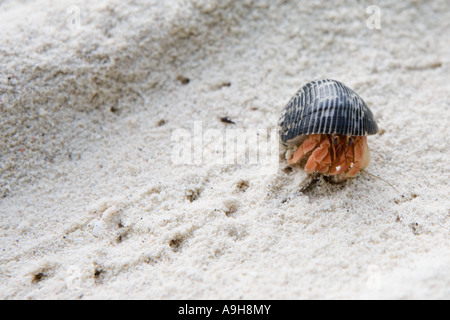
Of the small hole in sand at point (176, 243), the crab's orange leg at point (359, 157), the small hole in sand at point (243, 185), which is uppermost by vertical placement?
the crab's orange leg at point (359, 157)

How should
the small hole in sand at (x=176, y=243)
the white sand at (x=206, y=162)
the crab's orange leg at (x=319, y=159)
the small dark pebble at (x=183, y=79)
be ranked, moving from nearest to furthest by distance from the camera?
the white sand at (x=206, y=162) → the small hole in sand at (x=176, y=243) → the crab's orange leg at (x=319, y=159) → the small dark pebble at (x=183, y=79)

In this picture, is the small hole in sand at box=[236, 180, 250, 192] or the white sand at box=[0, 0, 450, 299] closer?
the white sand at box=[0, 0, 450, 299]

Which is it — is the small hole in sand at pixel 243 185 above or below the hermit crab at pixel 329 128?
below

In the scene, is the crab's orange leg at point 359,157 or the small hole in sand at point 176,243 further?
the crab's orange leg at point 359,157

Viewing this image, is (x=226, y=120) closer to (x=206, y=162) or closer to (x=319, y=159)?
(x=206, y=162)

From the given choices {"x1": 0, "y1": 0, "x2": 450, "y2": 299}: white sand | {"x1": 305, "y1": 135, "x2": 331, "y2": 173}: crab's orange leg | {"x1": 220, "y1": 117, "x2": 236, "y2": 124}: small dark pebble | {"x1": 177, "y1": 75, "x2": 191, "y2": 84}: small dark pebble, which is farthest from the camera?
{"x1": 177, "y1": 75, "x2": 191, "y2": 84}: small dark pebble

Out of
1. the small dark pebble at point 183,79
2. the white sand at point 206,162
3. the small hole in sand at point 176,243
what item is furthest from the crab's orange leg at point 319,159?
the small dark pebble at point 183,79

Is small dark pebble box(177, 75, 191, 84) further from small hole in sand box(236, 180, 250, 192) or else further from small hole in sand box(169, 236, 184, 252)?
small hole in sand box(169, 236, 184, 252)

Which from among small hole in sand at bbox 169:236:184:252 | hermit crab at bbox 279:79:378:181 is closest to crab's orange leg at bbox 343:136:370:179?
hermit crab at bbox 279:79:378:181

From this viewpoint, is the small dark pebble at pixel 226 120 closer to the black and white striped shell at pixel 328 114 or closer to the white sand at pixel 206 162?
the white sand at pixel 206 162
